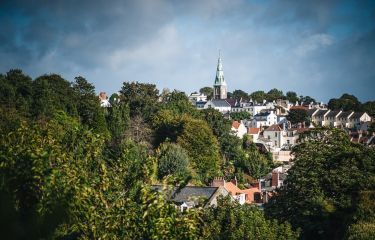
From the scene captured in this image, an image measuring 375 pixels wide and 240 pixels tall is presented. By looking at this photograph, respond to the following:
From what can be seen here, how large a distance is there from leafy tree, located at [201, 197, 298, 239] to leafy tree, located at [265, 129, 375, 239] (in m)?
4.24

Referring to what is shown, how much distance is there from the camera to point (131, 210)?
30.0ft

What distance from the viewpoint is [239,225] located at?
61.4 ft

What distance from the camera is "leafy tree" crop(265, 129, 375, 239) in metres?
23.1

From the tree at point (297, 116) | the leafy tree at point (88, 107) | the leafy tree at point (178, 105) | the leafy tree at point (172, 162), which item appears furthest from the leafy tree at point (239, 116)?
the leafy tree at point (172, 162)

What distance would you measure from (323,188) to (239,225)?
27.1ft

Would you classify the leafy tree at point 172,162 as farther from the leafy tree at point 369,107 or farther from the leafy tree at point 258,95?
the leafy tree at point 258,95

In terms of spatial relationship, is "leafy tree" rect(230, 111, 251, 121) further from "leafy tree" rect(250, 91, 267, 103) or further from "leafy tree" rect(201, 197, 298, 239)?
"leafy tree" rect(201, 197, 298, 239)

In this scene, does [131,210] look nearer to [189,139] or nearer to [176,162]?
[176,162]

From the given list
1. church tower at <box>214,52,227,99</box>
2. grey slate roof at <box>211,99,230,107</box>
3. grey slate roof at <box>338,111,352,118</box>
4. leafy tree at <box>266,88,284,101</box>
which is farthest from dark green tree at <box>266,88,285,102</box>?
grey slate roof at <box>338,111,352,118</box>

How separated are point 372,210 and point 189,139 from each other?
32.6 m

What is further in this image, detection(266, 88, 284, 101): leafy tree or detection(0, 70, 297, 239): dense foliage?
detection(266, 88, 284, 101): leafy tree

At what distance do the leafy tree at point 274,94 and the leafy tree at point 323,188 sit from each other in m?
127

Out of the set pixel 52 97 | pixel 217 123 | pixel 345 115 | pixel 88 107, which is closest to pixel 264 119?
pixel 345 115

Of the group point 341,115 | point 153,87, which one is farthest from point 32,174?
point 341,115
